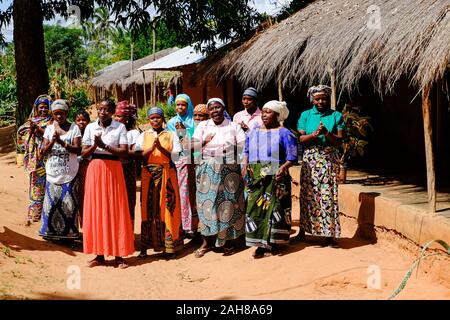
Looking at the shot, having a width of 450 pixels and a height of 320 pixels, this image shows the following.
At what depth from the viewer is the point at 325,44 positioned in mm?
7340

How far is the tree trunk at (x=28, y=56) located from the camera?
481 inches

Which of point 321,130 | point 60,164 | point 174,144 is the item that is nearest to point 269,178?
point 321,130

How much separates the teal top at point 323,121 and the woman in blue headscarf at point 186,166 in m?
1.30

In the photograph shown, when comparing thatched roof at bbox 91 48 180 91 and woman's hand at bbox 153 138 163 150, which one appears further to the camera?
thatched roof at bbox 91 48 180 91

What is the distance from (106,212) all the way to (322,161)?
2.25 metres

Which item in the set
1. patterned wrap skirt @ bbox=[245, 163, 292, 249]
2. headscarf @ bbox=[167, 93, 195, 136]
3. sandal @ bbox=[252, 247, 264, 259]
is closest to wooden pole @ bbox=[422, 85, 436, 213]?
patterned wrap skirt @ bbox=[245, 163, 292, 249]

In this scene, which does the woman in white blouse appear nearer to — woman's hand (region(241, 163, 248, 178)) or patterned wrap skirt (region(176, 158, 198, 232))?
woman's hand (region(241, 163, 248, 178))

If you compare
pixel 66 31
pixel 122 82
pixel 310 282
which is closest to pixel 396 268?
pixel 310 282

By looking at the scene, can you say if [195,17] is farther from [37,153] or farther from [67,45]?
[67,45]

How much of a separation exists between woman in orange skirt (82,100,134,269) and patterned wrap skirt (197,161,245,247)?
81 cm

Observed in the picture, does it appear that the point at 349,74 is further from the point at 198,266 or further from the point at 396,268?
the point at 198,266

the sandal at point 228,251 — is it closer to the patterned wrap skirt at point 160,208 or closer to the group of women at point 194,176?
the group of women at point 194,176

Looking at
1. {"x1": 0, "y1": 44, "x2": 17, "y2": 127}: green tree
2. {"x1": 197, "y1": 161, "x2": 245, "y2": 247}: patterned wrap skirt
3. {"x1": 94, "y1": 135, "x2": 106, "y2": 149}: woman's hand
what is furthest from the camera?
{"x1": 0, "y1": 44, "x2": 17, "y2": 127}: green tree

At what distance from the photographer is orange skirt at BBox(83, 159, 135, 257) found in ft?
19.3
